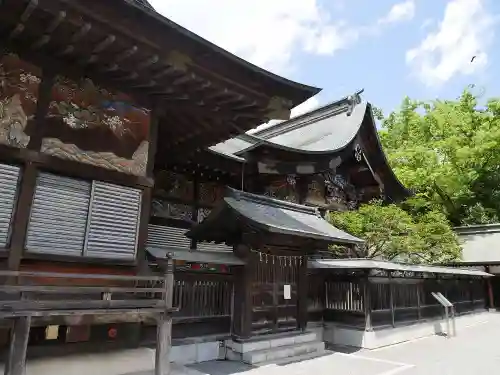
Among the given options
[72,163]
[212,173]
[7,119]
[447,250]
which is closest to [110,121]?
[72,163]

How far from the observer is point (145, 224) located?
648 cm

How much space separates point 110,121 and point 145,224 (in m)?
1.80

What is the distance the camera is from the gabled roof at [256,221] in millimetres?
8070

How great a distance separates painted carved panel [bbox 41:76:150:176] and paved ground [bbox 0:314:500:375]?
116 inches

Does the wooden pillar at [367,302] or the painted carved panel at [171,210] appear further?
the wooden pillar at [367,302]

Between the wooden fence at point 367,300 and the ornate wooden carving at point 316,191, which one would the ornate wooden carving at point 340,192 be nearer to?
the ornate wooden carving at point 316,191

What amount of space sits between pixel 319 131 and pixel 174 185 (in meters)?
8.96

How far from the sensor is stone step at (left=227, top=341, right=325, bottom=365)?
25.9ft

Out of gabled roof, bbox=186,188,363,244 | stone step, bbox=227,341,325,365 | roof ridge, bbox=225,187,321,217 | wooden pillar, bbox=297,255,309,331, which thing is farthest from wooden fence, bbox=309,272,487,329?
gabled roof, bbox=186,188,363,244

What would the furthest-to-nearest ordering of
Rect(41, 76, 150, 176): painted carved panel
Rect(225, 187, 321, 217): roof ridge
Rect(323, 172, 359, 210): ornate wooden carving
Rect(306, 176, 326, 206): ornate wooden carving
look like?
Rect(323, 172, 359, 210): ornate wooden carving
Rect(306, 176, 326, 206): ornate wooden carving
Rect(225, 187, 321, 217): roof ridge
Rect(41, 76, 150, 176): painted carved panel

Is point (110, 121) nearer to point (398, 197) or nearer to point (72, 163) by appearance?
point (72, 163)

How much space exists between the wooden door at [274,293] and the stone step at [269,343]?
24cm

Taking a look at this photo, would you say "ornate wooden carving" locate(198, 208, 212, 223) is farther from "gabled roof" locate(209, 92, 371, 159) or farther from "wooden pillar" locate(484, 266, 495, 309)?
"wooden pillar" locate(484, 266, 495, 309)

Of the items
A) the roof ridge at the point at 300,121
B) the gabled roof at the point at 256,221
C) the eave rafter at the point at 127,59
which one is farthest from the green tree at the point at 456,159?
the eave rafter at the point at 127,59
